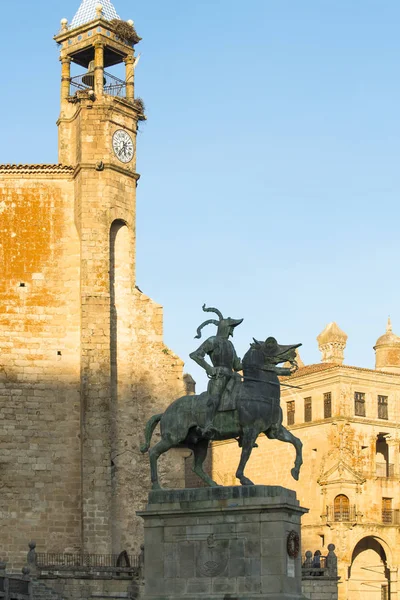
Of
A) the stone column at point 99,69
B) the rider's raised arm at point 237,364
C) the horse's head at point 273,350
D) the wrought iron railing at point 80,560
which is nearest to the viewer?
the horse's head at point 273,350

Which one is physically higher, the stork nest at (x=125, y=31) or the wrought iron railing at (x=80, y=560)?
the stork nest at (x=125, y=31)

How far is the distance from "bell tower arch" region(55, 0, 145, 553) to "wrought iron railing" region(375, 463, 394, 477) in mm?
21305

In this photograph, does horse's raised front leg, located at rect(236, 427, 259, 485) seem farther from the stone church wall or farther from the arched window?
the arched window

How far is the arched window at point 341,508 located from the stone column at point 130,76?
22.1 metres

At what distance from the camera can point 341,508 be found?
55.5 meters

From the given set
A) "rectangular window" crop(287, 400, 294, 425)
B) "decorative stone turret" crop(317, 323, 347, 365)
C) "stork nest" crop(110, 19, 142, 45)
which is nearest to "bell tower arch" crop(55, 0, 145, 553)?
"stork nest" crop(110, 19, 142, 45)

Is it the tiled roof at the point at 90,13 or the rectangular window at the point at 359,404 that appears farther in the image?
the rectangular window at the point at 359,404

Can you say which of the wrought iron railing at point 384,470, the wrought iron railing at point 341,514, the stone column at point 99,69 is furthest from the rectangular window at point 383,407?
the stone column at point 99,69

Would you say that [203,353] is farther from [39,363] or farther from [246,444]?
[39,363]

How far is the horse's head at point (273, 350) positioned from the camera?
2356cm

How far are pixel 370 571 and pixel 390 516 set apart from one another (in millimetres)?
2731

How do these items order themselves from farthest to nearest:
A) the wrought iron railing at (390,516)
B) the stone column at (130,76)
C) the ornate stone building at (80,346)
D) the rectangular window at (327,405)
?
the rectangular window at (327,405), the wrought iron railing at (390,516), the stone column at (130,76), the ornate stone building at (80,346)

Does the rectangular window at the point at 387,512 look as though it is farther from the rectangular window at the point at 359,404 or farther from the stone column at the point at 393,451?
the rectangular window at the point at 359,404

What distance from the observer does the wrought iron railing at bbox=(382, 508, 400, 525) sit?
56.8 m
